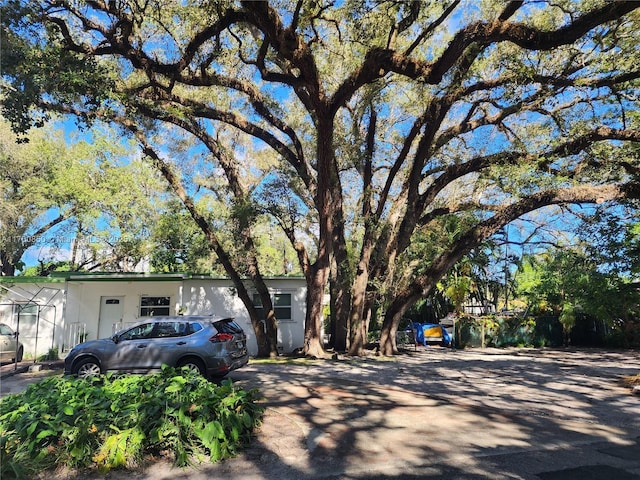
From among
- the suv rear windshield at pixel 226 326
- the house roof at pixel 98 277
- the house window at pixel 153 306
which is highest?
the house roof at pixel 98 277

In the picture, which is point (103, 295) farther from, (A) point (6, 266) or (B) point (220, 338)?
(B) point (220, 338)

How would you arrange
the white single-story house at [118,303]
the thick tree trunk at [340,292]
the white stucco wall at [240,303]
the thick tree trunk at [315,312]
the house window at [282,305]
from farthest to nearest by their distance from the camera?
the house window at [282,305]
the white stucco wall at [240,303]
the white single-story house at [118,303]
the thick tree trunk at [340,292]
the thick tree trunk at [315,312]

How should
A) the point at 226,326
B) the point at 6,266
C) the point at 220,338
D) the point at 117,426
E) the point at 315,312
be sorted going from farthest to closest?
the point at 6,266 < the point at 315,312 < the point at 226,326 < the point at 220,338 < the point at 117,426

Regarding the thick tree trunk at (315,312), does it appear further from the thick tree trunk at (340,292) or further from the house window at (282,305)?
the house window at (282,305)

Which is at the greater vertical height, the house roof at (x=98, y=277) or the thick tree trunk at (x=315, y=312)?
the house roof at (x=98, y=277)

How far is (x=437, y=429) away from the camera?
5949mm

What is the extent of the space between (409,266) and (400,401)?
10317 mm

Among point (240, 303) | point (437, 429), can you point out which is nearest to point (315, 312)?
point (240, 303)

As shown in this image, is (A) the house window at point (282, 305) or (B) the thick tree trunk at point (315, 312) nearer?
(B) the thick tree trunk at point (315, 312)

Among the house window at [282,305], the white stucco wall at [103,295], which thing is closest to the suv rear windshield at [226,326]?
the house window at [282,305]

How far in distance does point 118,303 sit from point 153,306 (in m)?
1.43

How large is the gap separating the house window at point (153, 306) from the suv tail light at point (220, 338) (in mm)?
10266

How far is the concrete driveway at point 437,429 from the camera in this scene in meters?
4.61

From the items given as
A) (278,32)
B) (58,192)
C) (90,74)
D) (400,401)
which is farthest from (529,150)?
(58,192)
